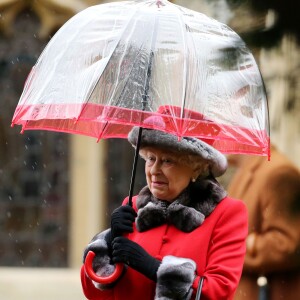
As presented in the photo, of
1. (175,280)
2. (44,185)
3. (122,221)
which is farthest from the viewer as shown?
(44,185)

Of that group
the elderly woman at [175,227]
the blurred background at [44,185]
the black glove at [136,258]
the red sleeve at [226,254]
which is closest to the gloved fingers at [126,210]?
the elderly woman at [175,227]

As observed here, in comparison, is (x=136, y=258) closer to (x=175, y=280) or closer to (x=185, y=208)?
(x=175, y=280)

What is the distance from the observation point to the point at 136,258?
3.34m

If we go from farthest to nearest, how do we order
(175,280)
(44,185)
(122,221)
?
(44,185) → (122,221) → (175,280)

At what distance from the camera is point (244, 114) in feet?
A: 11.3

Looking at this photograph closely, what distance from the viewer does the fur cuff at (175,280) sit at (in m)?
3.34

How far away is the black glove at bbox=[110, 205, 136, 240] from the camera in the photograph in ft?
11.3

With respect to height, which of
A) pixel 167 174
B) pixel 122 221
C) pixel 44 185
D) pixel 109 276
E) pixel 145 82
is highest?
pixel 145 82

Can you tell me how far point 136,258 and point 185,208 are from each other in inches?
8.6

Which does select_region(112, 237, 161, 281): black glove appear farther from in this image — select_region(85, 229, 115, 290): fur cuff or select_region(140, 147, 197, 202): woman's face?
select_region(140, 147, 197, 202): woman's face

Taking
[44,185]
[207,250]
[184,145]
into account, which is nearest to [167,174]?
[184,145]

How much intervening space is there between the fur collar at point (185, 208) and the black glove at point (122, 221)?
5 cm

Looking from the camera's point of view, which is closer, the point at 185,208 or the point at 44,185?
the point at 185,208

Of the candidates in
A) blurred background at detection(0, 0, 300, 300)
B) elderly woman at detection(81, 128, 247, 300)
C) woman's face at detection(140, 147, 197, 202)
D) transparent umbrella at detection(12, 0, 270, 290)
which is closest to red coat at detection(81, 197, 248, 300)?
elderly woman at detection(81, 128, 247, 300)
